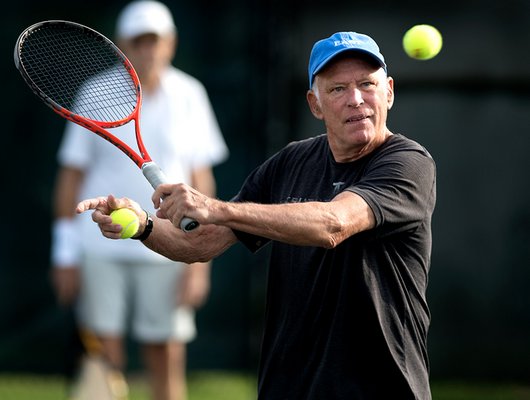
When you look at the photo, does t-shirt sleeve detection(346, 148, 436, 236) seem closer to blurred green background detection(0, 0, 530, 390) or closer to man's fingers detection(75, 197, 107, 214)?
man's fingers detection(75, 197, 107, 214)

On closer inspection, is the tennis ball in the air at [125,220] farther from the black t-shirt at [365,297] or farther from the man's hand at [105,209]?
the black t-shirt at [365,297]

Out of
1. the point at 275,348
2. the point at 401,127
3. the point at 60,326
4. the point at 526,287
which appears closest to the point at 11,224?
the point at 60,326

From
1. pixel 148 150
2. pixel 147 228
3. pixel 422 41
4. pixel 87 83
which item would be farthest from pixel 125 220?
pixel 148 150

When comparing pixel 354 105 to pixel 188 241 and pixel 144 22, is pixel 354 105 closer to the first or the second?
pixel 188 241

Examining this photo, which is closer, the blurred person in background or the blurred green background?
the blurred person in background

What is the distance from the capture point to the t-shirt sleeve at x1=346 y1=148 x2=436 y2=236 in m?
3.58

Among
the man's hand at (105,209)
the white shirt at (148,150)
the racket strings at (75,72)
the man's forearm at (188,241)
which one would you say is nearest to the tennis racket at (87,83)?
the racket strings at (75,72)

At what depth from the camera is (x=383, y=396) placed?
12.1 ft

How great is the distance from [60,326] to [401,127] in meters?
2.50

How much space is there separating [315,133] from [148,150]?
1.20m

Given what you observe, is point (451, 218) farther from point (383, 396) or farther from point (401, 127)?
point (383, 396)

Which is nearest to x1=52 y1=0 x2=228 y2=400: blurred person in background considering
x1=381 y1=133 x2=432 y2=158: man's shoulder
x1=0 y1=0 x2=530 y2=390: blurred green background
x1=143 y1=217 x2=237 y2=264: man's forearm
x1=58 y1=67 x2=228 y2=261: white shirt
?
x1=58 y1=67 x2=228 y2=261: white shirt

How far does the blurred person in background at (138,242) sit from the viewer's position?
21.4ft

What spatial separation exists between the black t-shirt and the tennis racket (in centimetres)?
52
